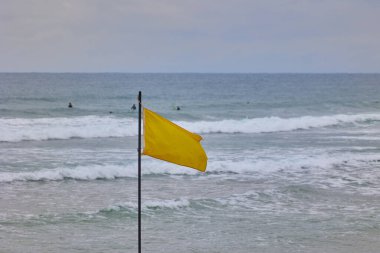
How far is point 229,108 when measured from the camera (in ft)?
188

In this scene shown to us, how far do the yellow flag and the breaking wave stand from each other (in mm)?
23978

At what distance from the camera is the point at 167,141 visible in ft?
28.5

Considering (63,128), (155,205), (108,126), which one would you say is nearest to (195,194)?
(155,205)

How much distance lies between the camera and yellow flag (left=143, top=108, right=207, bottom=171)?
28.3 ft

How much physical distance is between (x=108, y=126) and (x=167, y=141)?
98.9ft

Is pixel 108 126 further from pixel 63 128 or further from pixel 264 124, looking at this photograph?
pixel 264 124

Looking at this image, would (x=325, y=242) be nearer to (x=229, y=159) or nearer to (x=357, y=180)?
(x=357, y=180)

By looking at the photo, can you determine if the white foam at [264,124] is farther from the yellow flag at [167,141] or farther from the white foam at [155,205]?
the yellow flag at [167,141]

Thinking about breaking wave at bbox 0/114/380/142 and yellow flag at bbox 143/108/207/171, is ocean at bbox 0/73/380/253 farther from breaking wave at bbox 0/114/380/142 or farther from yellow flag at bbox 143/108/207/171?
yellow flag at bbox 143/108/207/171

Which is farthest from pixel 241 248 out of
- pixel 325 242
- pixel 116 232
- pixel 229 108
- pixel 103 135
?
pixel 229 108

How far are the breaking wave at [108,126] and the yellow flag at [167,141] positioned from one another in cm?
2398

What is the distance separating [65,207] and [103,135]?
18.5 metres

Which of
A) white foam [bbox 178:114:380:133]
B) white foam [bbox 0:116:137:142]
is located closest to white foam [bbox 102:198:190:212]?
white foam [bbox 0:116:137:142]

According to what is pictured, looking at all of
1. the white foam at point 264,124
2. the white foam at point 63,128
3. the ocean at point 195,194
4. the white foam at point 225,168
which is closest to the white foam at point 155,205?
the ocean at point 195,194
